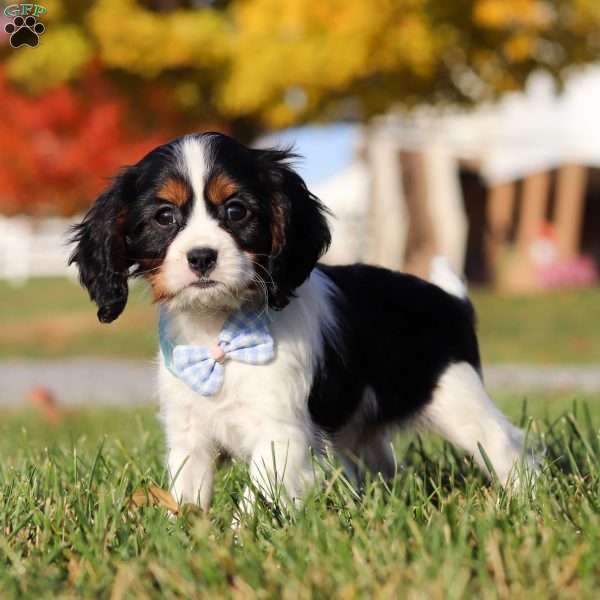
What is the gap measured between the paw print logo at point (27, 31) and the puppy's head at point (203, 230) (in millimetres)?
6449

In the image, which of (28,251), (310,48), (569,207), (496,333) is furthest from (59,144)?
(28,251)

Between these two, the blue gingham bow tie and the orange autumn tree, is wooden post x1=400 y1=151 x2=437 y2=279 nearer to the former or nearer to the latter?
the orange autumn tree

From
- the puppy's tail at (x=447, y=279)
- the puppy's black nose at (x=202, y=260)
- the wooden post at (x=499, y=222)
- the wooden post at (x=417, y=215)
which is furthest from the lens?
the wooden post at (x=499, y=222)

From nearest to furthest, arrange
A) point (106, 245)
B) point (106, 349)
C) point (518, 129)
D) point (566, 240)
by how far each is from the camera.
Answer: point (106, 245) → point (106, 349) → point (566, 240) → point (518, 129)

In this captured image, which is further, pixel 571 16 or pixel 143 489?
pixel 571 16

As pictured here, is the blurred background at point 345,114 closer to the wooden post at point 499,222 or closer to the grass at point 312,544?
the wooden post at point 499,222

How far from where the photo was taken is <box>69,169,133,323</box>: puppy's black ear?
12.5 ft

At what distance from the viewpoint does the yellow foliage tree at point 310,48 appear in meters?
12.1

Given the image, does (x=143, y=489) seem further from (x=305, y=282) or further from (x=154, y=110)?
(x=154, y=110)

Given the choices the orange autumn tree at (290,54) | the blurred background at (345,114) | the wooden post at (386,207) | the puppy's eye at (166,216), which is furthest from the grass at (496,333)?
the puppy's eye at (166,216)

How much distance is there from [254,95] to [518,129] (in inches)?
974

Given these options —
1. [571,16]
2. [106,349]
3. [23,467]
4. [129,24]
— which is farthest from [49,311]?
[23,467]

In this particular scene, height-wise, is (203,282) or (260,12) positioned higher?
(260,12)

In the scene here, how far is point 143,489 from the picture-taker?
3.61m
